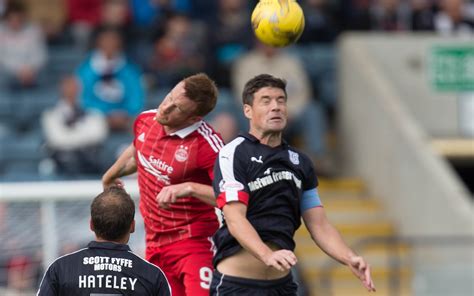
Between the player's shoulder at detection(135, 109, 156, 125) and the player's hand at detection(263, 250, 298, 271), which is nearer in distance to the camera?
the player's hand at detection(263, 250, 298, 271)

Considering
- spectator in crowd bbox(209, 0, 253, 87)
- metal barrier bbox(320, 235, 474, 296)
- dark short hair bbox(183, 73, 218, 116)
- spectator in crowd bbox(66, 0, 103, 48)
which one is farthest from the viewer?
spectator in crowd bbox(66, 0, 103, 48)

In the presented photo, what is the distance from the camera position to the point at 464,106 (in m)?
17.4

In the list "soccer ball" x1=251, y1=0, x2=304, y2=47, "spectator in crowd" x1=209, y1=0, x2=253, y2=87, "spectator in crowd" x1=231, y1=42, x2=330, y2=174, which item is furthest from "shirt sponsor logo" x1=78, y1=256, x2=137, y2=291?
"spectator in crowd" x1=209, y1=0, x2=253, y2=87

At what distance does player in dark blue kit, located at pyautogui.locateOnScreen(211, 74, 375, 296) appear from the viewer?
744cm

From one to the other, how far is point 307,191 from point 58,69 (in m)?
9.58

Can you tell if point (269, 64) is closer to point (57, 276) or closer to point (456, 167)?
point (456, 167)

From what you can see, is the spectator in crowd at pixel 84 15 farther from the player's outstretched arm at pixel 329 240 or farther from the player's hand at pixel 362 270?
the player's hand at pixel 362 270

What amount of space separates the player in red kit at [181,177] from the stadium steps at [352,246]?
5841mm

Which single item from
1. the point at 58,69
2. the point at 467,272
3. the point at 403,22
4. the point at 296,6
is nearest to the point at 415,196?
the point at 467,272

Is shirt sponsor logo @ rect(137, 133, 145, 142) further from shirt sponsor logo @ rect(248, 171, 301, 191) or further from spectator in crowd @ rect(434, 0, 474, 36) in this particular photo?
spectator in crowd @ rect(434, 0, 474, 36)

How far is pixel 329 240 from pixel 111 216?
4.58 feet

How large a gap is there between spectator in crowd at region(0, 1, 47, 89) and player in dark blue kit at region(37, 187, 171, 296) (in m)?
9.40

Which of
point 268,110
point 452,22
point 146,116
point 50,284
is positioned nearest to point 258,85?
point 268,110

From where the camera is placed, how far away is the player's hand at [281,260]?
6.94 meters
